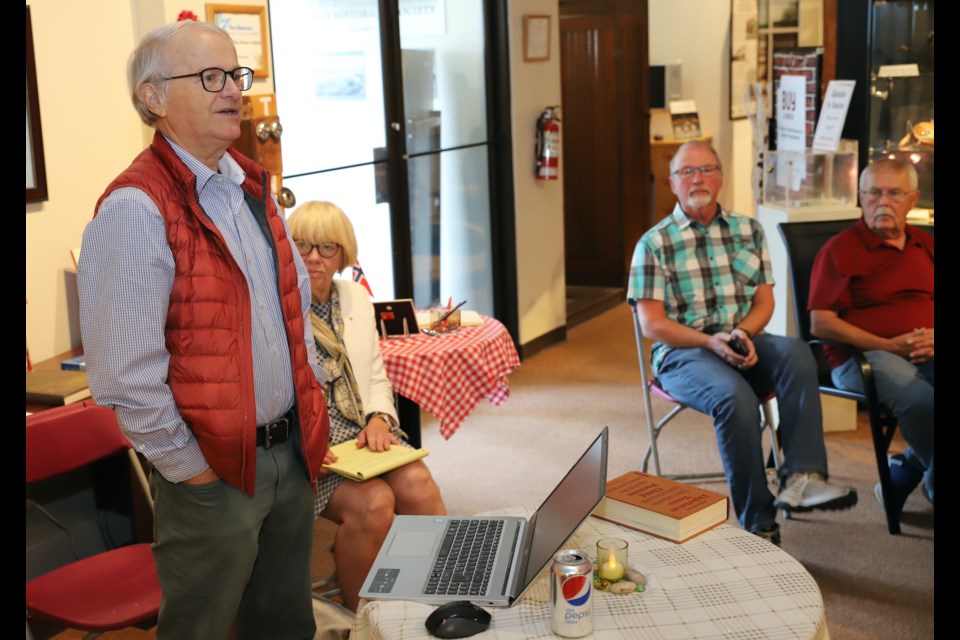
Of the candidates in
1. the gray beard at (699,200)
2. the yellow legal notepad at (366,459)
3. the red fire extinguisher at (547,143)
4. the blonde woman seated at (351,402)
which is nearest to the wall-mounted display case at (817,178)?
the gray beard at (699,200)

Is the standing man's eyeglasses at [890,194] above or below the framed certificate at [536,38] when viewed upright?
below

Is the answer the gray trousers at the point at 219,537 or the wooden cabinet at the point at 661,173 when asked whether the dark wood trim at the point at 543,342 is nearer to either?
the wooden cabinet at the point at 661,173

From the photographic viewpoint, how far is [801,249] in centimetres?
400

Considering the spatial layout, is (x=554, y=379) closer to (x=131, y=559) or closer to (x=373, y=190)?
Answer: (x=373, y=190)

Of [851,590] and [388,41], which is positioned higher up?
[388,41]

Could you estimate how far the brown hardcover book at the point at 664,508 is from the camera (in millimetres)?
2086

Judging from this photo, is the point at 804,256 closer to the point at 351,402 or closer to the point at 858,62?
the point at 858,62

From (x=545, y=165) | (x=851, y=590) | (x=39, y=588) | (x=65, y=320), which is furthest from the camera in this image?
(x=545, y=165)

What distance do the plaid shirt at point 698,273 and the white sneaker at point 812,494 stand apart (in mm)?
599


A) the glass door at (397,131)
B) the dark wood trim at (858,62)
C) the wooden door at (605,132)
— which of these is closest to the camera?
the glass door at (397,131)

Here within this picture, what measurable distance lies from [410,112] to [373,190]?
0.54m

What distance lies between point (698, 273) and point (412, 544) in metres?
1.98

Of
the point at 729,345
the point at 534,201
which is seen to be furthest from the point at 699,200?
the point at 534,201
